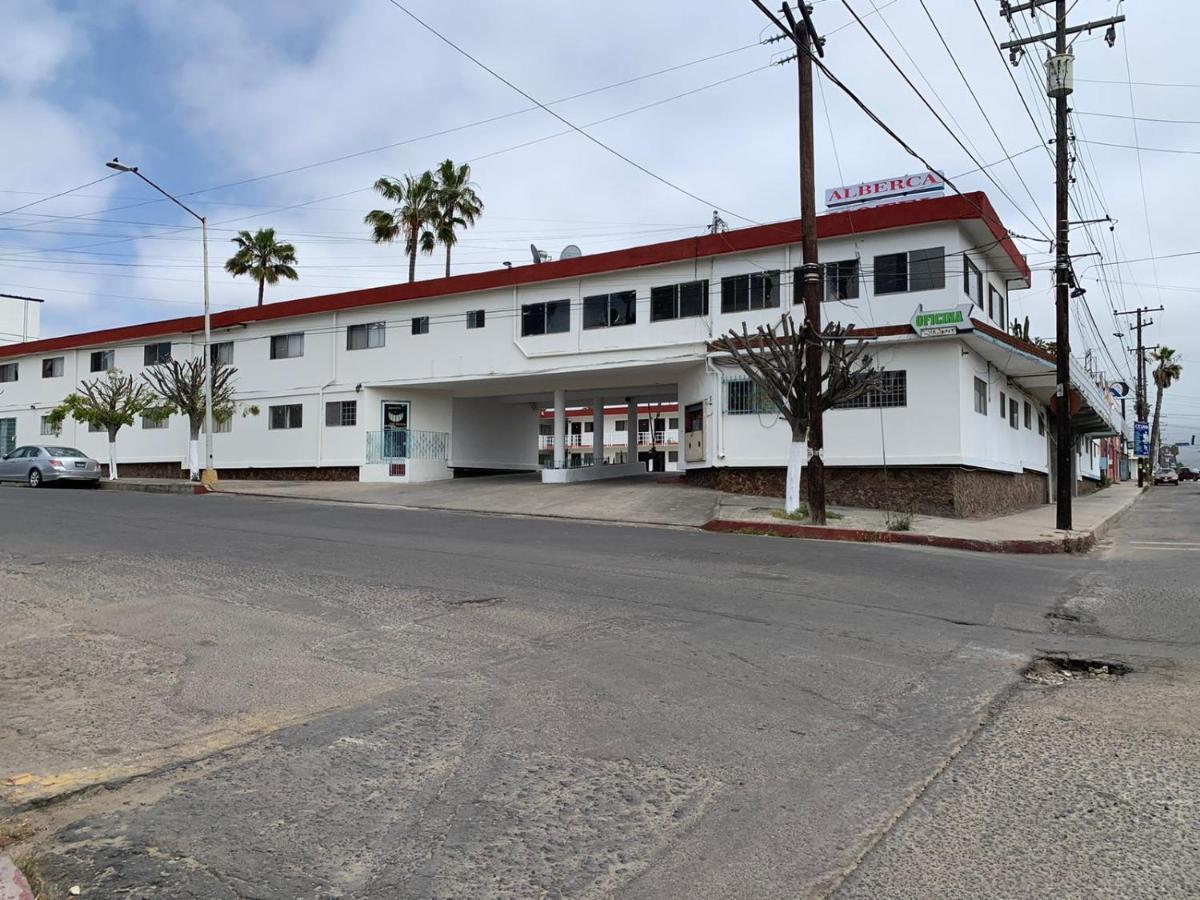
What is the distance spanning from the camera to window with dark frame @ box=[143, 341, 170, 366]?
35519 mm

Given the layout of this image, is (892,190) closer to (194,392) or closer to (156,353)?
(194,392)

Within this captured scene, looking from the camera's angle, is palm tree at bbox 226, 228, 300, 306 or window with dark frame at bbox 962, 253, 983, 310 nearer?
window with dark frame at bbox 962, 253, 983, 310

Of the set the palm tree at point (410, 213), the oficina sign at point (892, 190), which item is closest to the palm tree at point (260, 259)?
the palm tree at point (410, 213)

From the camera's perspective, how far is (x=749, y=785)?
4.32 meters

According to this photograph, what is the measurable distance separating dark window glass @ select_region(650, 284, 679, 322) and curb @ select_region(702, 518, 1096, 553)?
9.13 metres

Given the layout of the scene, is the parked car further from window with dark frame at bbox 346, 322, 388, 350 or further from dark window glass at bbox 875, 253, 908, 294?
dark window glass at bbox 875, 253, 908, 294

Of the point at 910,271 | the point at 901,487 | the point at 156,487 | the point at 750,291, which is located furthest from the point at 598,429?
the point at 910,271

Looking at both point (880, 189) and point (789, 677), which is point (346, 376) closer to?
point (880, 189)

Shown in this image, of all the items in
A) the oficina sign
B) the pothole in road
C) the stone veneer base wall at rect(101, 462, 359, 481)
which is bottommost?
the pothole in road

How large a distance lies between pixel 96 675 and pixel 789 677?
481 centimetres

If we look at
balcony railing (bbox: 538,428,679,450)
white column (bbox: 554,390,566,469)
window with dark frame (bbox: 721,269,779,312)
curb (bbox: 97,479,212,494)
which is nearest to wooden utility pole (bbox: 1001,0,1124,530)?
window with dark frame (bbox: 721,269,779,312)

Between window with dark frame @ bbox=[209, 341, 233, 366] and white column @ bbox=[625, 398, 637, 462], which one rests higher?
window with dark frame @ bbox=[209, 341, 233, 366]

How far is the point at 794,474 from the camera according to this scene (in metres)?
18.8

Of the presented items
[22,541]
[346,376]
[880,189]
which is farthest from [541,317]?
[22,541]
